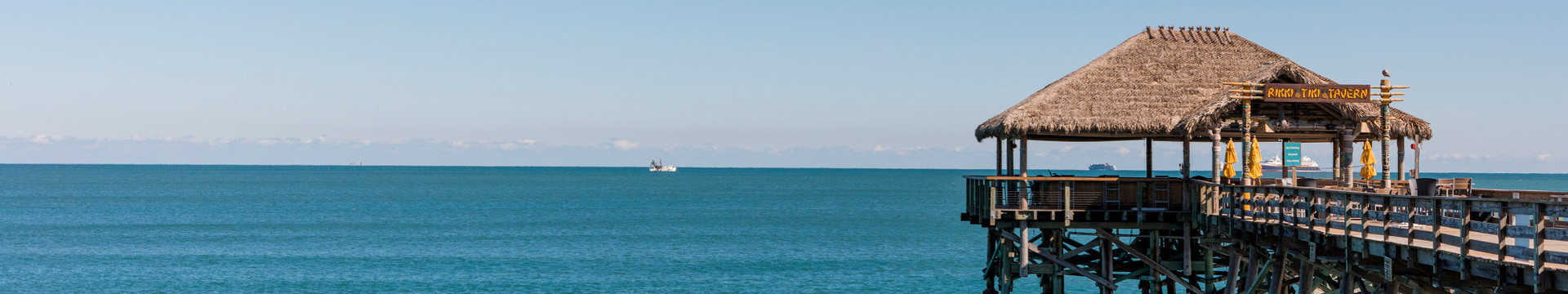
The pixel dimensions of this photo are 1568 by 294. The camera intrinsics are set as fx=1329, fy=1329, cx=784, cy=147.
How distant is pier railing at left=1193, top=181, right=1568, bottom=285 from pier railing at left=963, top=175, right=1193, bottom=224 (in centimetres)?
194

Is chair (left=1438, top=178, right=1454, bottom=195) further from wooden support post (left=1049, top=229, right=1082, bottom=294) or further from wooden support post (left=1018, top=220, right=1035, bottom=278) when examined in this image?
wooden support post (left=1018, top=220, right=1035, bottom=278)

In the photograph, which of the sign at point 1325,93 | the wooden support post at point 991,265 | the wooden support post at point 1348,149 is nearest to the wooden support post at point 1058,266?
the wooden support post at point 991,265

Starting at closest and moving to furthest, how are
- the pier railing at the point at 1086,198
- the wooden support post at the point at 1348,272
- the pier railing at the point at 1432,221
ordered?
the pier railing at the point at 1432,221, the wooden support post at the point at 1348,272, the pier railing at the point at 1086,198

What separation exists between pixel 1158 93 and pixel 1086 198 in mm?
2447

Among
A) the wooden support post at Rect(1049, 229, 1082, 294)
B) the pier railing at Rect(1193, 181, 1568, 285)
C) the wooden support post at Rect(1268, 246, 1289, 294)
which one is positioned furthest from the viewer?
the wooden support post at Rect(1049, 229, 1082, 294)

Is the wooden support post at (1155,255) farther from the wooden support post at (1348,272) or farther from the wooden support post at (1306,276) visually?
the wooden support post at (1348,272)

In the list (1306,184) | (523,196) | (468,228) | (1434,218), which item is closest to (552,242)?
(468,228)

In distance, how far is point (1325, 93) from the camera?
18312 millimetres

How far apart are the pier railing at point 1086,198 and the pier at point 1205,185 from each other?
2 cm

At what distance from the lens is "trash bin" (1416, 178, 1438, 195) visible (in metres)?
17.4

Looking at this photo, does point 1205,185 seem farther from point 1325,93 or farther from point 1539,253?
point 1539,253

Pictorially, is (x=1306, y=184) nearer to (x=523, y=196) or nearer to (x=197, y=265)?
(x=197, y=265)

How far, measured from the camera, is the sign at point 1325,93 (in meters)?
18.3

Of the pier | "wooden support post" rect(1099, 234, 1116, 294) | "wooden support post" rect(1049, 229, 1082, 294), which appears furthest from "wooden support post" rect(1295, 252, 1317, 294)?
"wooden support post" rect(1049, 229, 1082, 294)
